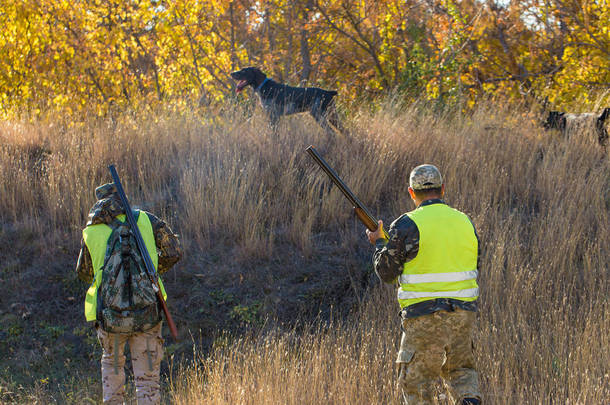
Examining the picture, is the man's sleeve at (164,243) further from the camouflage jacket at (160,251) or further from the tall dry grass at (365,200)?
the tall dry grass at (365,200)

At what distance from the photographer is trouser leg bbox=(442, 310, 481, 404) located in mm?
3617

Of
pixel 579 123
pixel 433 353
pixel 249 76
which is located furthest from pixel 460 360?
pixel 579 123

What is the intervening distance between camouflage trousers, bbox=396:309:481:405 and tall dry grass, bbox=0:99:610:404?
751 millimetres

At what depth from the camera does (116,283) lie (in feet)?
12.9

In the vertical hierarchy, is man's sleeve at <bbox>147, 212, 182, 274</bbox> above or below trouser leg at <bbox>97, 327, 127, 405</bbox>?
above

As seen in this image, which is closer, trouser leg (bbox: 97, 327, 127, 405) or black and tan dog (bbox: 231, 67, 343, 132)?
trouser leg (bbox: 97, 327, 127, 405)

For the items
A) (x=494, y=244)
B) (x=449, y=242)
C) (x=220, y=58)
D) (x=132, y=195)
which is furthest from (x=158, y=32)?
(x=449, y=242)

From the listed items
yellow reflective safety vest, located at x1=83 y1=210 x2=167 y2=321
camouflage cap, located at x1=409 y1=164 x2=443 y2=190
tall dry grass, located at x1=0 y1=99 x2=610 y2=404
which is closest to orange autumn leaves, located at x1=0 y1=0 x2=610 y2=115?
tall dry grass, located at x1=0 y1=99 x2=610 y2=404

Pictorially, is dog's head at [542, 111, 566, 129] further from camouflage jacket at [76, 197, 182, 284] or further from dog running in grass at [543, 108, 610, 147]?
camouflage jacket at [76, 197, 182, 284]

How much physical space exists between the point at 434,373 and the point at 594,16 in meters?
10.3

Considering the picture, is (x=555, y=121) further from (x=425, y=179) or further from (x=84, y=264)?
(x=84, y=264)

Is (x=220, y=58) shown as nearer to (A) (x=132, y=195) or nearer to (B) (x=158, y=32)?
(B) (x=158, y=32)

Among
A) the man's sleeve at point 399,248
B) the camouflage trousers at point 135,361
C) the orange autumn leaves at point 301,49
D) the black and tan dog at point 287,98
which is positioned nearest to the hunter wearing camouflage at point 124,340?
the camouflage trousers at point 135,361

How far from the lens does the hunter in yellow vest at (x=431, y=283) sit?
3.55 m
